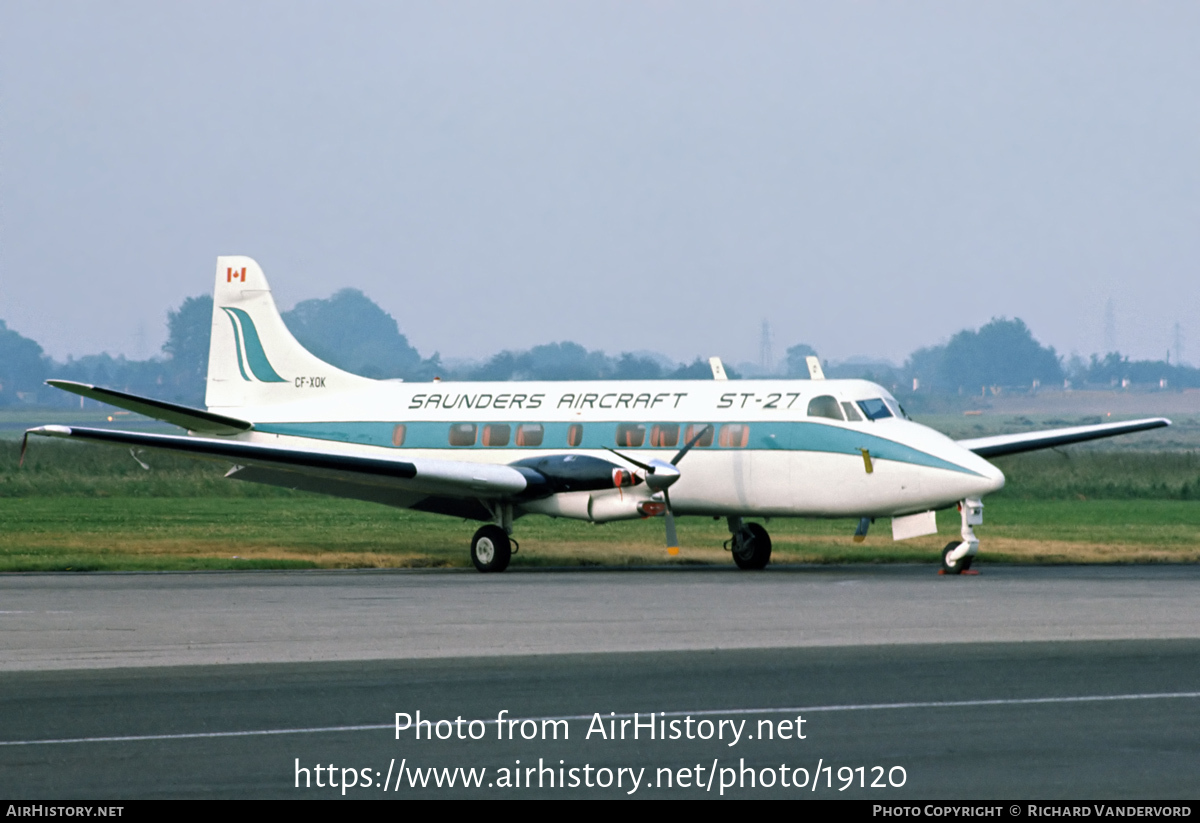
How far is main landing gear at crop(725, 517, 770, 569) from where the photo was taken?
27527mm

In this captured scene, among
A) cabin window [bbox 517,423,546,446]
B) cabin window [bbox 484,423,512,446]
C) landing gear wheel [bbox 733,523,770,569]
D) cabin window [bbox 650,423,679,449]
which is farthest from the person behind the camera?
cabin window [bbox 484,423,512,446]

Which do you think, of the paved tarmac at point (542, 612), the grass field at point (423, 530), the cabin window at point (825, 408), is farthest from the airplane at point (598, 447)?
the grass field at point (423, 530)

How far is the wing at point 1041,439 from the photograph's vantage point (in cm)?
2817

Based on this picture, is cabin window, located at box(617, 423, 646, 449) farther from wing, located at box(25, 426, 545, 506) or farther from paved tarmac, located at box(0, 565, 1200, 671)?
paved tarmac, located at box(0, 565, 1200, 671)

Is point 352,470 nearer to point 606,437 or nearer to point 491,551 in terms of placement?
point 491,551

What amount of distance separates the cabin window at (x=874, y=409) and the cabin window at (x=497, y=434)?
623 centimetres

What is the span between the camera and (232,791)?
29.8 ft

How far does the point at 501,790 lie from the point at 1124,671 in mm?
6979

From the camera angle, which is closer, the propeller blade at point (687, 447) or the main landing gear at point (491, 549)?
the propeller blade at point (687, 447)

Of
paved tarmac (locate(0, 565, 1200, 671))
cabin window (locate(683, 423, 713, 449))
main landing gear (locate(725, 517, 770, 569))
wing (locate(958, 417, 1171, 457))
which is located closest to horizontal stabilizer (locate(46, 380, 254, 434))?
paved tarmac (locate(0, 565, 1200, 671))

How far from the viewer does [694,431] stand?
2673 cm

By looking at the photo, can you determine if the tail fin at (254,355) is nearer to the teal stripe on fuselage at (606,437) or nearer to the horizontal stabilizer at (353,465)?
the teal stripe on fuselage at (606,437)

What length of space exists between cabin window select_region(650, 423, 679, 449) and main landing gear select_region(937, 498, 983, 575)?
492 centimetres

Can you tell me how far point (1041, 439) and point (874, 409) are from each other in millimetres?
4621
